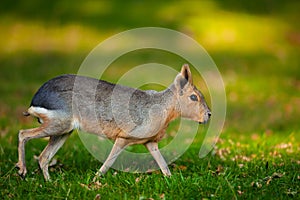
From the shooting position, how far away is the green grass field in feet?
18.2

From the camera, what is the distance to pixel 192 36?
693 inches

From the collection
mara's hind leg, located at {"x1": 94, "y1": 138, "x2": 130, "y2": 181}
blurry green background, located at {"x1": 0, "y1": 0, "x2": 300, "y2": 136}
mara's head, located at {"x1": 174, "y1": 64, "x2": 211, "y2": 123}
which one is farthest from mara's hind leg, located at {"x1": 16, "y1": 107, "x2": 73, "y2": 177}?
blurry green background, located at {"x1": 0, "y1": 0, "x2": 300, "y2": 136}

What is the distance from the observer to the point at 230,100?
12047mm

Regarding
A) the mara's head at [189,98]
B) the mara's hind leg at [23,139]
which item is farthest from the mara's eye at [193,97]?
the mara's hind leg at [23,139]

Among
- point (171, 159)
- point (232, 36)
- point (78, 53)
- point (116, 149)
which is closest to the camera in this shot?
point (116, 149)

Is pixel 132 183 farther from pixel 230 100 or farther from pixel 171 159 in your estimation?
pixel 230 100

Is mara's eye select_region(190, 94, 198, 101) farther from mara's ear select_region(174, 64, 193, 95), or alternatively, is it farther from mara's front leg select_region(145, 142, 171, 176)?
mara's front leg select_region(145, 142, 171, 176)

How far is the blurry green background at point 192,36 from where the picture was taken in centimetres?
1149

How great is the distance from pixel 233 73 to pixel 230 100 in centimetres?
257

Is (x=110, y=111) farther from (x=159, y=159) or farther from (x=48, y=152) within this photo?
(x=48, y=152)

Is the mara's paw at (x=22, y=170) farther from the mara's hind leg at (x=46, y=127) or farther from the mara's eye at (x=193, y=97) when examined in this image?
the mara's eye at (x=193, y=97)

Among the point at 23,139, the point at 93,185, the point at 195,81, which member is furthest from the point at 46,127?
the point at 195,81

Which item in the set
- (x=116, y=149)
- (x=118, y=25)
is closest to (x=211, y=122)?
(x=116, y=149)

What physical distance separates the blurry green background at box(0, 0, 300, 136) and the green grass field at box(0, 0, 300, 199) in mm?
34
